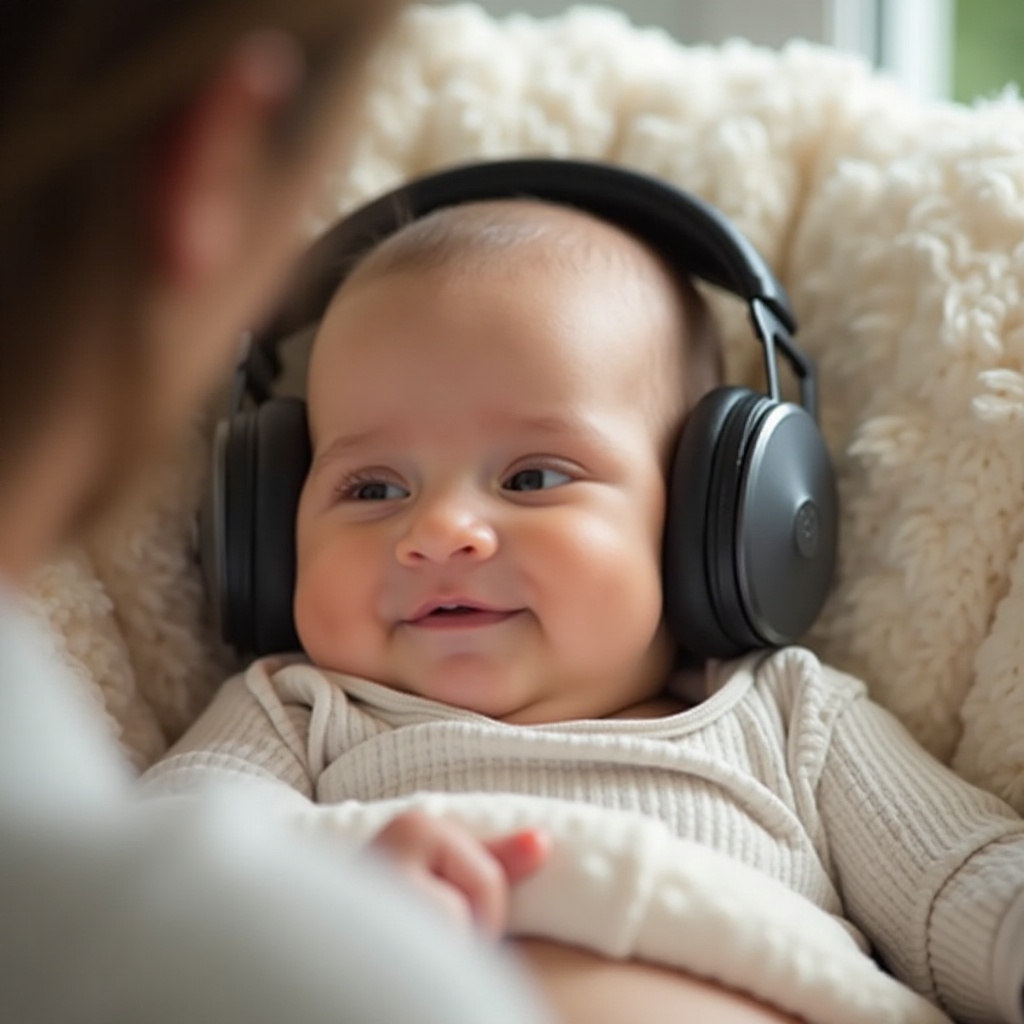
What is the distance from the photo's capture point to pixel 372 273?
1.29 m

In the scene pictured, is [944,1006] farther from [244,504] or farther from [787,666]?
[244,504]

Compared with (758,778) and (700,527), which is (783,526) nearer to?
(700,527)

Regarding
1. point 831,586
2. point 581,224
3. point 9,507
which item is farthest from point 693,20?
point 9,507

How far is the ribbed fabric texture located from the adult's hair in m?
0.54

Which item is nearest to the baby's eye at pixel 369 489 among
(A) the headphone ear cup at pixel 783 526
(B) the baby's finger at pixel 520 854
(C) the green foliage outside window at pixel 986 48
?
(A) the headphone ear cup at pixel 783 526

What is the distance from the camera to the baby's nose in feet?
3.70

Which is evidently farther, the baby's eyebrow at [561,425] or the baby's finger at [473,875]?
the baby's eyebrow at [561,425]

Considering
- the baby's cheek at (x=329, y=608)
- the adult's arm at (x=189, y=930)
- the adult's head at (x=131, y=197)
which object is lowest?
the baby's cheek at (x=329, y=608)

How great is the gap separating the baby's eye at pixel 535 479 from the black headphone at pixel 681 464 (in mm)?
85

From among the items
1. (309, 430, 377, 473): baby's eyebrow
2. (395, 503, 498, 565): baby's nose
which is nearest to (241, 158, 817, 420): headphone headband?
(309, 430, 377, 473): baby's eyebrow

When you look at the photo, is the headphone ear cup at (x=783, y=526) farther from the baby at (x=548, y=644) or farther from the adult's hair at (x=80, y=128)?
the adult's hair at (x=80, y=128)

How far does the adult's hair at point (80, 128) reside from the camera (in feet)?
1.88

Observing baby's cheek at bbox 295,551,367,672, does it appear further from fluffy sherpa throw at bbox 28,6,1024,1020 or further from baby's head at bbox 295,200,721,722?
fluffy sherpa throw at bbox 28,6,1024,1020

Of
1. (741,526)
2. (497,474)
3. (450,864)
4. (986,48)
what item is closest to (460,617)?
(497,474)
